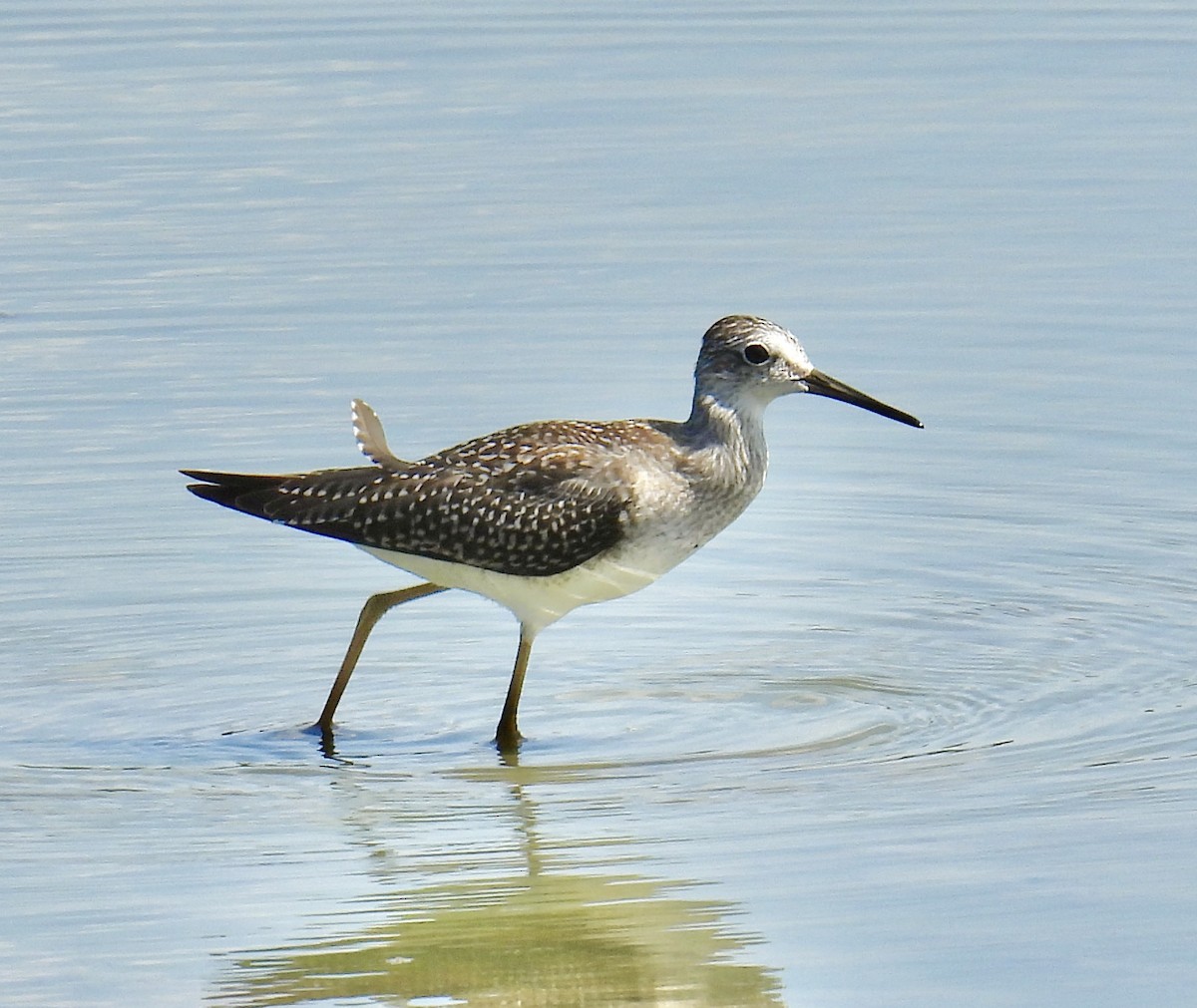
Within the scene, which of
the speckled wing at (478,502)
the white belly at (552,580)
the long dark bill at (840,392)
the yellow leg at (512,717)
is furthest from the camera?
the long dark bill at (840,392)

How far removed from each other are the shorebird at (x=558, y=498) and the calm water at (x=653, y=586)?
50 centimetres

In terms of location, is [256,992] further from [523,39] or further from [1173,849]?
[523,39]

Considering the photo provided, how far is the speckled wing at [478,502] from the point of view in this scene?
377 inches

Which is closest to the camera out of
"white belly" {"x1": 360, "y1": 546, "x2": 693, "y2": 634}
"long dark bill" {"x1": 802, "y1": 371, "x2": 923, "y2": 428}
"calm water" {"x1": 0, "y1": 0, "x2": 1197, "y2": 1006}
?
"calm water" {"x1": 0, "y1": 0, "x2": 1197, "y2": 1006}

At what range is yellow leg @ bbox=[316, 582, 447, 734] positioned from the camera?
972 centimetres

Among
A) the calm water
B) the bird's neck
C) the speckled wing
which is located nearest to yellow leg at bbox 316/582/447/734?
the calm water

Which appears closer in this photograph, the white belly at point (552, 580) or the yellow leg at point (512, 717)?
the yellow leg at point (512, 717)

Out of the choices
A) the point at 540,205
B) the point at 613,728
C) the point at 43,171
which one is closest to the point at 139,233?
the point at 43,171

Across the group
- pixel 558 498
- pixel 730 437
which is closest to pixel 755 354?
pixel 730 437

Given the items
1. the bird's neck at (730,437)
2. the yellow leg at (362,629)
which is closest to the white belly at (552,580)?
the yellow leg at (362,629)

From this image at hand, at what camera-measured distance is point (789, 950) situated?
705 centimetres

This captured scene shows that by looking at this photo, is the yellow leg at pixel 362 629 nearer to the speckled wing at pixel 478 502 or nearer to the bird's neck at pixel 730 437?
the speckled wing at pixel 478 502

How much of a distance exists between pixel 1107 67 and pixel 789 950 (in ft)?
39.7

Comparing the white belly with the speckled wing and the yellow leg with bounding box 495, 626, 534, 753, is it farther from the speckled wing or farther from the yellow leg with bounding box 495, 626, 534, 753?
the yellow leg with bounding box 495, 626, 534, 753
